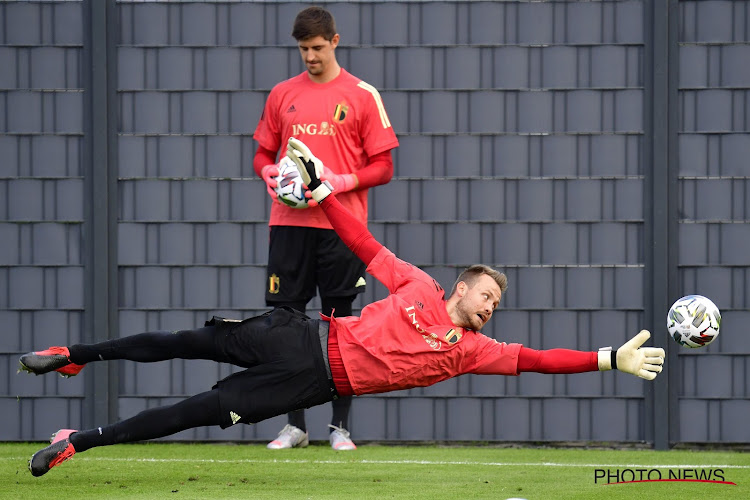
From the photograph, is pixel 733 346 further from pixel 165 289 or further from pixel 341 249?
pixel 165 289

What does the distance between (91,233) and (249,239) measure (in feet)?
3.34

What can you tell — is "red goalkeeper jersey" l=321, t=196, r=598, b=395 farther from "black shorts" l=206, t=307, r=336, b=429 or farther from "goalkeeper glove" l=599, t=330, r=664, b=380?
"goalkeeper glove" l=599, t=330, r=664, b=380

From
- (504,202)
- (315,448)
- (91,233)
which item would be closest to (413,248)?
(504,202)

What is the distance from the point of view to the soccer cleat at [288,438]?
23.6 ft

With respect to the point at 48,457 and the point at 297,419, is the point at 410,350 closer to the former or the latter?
the point at 48,457

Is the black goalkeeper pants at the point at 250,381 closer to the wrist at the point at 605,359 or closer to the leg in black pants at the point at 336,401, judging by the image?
the wrist at the point at 605,359

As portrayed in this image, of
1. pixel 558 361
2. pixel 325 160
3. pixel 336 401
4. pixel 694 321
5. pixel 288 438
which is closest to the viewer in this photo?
pixel 558 361

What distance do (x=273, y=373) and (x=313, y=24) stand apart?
7.26ft

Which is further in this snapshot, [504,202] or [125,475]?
[504,202]

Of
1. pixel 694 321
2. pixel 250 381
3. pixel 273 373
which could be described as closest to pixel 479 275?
pixel 273 373

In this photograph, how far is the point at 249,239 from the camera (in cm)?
773

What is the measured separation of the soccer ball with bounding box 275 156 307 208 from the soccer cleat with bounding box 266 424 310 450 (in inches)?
58.4
